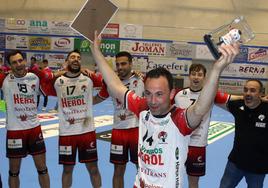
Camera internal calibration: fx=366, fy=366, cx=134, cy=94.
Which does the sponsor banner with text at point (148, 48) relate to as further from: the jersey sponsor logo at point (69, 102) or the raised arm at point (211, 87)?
the raised arm at point (211, 87)

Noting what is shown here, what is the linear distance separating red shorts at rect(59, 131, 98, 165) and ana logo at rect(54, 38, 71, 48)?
14.7 meters

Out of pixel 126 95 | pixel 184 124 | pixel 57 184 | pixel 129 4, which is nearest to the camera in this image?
pixel 184 124

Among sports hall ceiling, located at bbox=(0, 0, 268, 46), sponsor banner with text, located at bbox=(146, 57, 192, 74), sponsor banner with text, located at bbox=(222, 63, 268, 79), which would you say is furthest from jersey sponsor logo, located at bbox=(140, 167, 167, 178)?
sports hall ceiling, located at bbox=(0, 0, 268, 46)

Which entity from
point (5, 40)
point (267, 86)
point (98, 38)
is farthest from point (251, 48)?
point (98, 38)

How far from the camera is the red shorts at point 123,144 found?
17.0 ft

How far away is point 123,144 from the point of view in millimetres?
5172

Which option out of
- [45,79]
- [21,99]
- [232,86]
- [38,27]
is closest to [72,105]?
[45,79]

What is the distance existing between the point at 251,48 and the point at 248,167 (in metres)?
15.5

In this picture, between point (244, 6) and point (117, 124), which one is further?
point (244, 6)

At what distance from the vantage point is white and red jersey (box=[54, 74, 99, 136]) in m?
5.07

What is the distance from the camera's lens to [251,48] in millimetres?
18703

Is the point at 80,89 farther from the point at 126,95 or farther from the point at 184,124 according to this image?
the point at 184,124

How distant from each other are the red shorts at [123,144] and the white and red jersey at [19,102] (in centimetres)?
119

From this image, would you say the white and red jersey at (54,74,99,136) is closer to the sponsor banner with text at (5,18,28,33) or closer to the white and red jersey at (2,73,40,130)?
the white and red jersey at (2,73,40,130)
